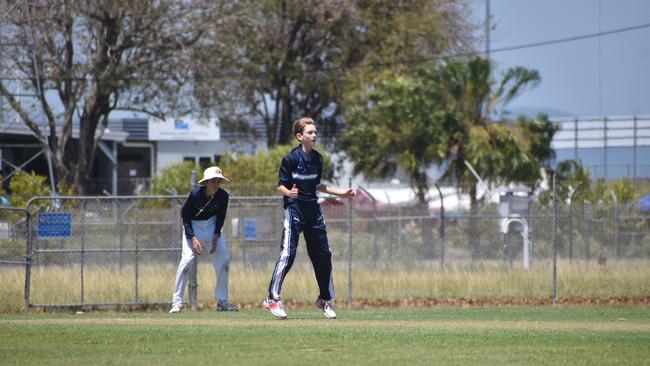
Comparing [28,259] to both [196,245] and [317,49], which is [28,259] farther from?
[317,49]

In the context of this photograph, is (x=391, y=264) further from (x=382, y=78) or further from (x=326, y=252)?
(x=382, y=78)

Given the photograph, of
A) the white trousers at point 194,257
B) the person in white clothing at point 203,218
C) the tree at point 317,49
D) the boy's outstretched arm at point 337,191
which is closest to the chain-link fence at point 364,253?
the white trousers at point 194,257

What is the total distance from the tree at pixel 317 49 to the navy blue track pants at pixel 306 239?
27.3m

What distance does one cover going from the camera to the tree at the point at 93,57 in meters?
34.1

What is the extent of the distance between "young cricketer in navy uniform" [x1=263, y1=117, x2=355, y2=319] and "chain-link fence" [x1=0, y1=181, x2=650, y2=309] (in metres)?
6.12

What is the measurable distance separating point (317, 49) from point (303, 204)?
30999 mm

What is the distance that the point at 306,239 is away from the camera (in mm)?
12117

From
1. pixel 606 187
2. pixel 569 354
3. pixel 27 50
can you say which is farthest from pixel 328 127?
pixel 569 354

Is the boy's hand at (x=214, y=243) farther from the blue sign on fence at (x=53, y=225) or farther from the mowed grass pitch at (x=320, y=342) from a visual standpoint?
the blue sign on fence at (x=53, y=225)

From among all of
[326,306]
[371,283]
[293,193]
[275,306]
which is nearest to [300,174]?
[293,193]

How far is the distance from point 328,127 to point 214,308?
2596 centimetres

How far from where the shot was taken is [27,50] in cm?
3459

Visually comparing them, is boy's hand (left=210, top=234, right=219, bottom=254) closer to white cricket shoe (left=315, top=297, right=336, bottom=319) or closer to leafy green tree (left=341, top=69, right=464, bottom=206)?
white cricket shoe (left=315, top=297, right=336, bottom=319)

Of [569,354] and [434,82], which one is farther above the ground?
[434,82]
